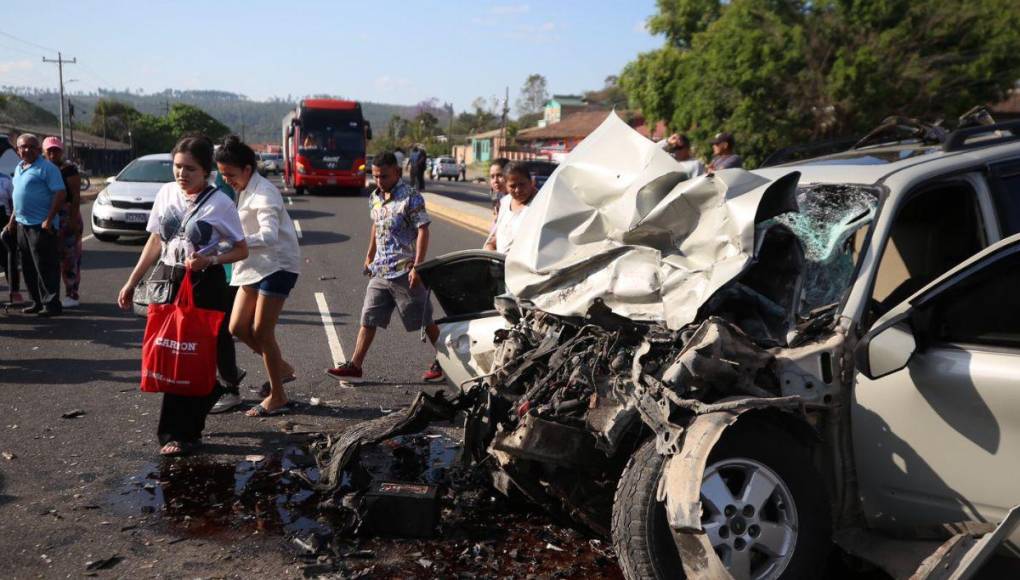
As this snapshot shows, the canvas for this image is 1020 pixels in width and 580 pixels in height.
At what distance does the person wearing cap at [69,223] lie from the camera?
939cm

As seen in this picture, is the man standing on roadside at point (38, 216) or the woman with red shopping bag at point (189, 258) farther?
the man standing on roadside at point (38, 216)

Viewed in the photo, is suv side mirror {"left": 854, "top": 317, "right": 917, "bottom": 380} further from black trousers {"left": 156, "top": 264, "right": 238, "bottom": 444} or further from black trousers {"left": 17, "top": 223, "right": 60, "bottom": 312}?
black trousers {"left": 17, "top": 223, "right": 60, "bottom": 312}

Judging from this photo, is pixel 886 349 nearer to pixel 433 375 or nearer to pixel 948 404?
pixel 948 404

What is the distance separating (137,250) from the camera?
15.1 m

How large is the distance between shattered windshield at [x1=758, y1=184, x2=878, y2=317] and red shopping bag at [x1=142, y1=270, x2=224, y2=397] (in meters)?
3.26

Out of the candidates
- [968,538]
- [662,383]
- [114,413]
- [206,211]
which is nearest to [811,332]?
[662,383]

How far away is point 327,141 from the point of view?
3194 centimetres

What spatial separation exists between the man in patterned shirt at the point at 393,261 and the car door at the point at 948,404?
4.03m

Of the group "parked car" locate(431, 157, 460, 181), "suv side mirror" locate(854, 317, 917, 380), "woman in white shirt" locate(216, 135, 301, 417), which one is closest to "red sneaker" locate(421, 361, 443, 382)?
"woman in white shirt" locate(216, 135, 301, 417)

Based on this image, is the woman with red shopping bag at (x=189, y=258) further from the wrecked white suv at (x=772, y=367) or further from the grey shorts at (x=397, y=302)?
the wrecked white suv at (x=772, y=367)

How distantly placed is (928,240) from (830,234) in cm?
67

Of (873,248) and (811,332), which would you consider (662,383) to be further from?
(873,248)

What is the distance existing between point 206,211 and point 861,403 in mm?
3834

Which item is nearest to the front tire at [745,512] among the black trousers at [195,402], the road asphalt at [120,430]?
the road asphalt at [120,430]
